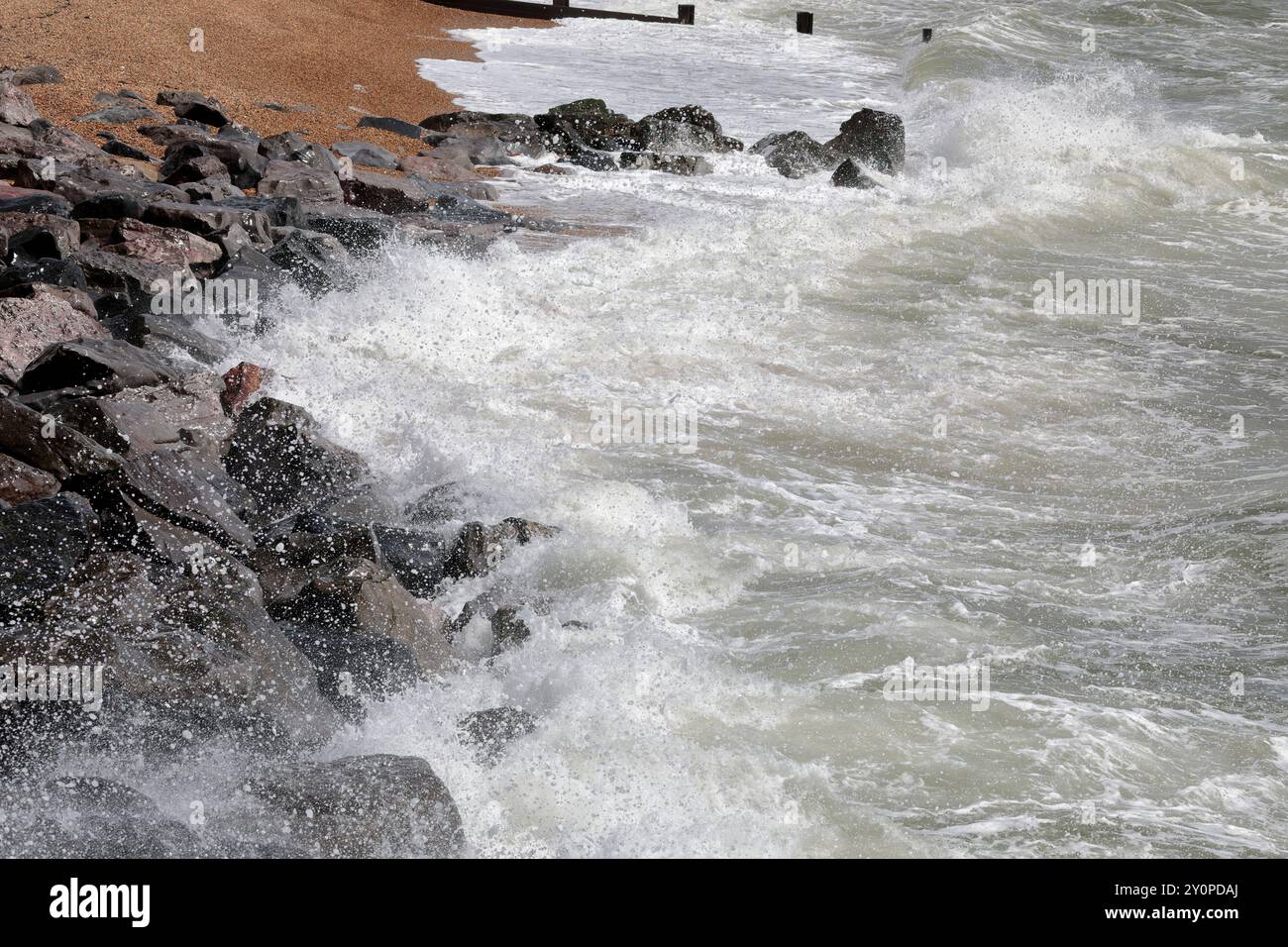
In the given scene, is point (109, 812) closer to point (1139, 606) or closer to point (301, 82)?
point (1139, 606)

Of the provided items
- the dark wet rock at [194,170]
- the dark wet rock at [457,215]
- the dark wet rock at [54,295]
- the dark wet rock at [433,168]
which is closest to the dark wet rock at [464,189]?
the dark wet rock at [433,168]

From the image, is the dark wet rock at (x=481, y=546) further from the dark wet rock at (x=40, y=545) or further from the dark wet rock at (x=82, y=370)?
the dark wet rock at (x=82, y=370)

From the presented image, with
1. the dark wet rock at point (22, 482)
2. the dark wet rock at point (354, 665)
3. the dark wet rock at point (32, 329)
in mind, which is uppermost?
the dark wet rock at point (32, 329)

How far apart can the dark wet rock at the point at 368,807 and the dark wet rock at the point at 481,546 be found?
1.78 m

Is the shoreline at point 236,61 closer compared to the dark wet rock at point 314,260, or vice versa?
the dark wet rock at point 314,260

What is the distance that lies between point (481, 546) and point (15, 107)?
849 cm

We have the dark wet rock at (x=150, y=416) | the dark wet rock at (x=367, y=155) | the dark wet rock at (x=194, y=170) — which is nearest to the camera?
the dark wet rock at (x=150, y=416)

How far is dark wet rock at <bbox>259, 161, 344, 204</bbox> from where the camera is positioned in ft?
35.7

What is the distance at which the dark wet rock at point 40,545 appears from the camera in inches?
173

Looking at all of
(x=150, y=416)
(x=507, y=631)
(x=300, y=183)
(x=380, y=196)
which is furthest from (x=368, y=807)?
(x=380, y=196)

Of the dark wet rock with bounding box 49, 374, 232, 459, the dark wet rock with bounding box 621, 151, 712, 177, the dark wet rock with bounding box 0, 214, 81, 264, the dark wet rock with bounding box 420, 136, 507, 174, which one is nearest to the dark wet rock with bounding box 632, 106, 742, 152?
the dark wet rock with bounding box 621, 151, 712, 177

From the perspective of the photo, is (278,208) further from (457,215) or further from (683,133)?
(683,133)

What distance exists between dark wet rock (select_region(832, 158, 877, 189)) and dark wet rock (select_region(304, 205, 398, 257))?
6379 millimetres

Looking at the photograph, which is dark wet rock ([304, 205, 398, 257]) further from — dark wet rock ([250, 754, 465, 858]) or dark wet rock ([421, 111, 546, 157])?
dark wet rock ([250, 754, 465, 858])
